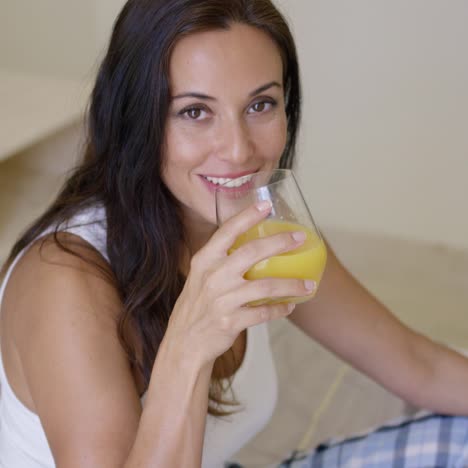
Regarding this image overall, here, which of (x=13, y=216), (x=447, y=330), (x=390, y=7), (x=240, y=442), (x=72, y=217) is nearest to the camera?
(x=72, y=217)

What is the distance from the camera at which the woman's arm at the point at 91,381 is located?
92cm

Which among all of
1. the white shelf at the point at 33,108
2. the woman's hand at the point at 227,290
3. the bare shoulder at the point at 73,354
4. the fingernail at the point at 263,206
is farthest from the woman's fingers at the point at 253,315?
the white shelf at the point at 33,108

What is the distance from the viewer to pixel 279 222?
2.96ft

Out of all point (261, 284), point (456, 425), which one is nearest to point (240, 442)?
point (456, 425)

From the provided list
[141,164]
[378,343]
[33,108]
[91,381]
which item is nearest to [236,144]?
[141,164]

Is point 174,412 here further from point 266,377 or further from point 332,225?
point 332,225

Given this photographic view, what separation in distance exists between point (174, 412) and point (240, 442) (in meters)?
0.49

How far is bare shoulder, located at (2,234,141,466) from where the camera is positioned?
98cm

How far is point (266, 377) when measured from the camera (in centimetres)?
141

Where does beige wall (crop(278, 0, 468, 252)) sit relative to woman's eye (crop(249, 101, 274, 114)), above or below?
below

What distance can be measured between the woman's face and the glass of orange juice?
0.52ft

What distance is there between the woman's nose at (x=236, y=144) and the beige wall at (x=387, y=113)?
1.83 metres

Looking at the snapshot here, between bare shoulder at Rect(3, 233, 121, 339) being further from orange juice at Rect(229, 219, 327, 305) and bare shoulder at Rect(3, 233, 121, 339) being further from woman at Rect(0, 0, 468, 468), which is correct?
orange juice at Rect(229, 219, 327, 305)

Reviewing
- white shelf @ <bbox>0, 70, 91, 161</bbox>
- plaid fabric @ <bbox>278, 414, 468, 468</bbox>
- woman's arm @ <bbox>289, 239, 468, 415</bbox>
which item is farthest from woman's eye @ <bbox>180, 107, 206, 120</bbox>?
white shelf @ <bbox>0, 70, 91, 161</bbox>
